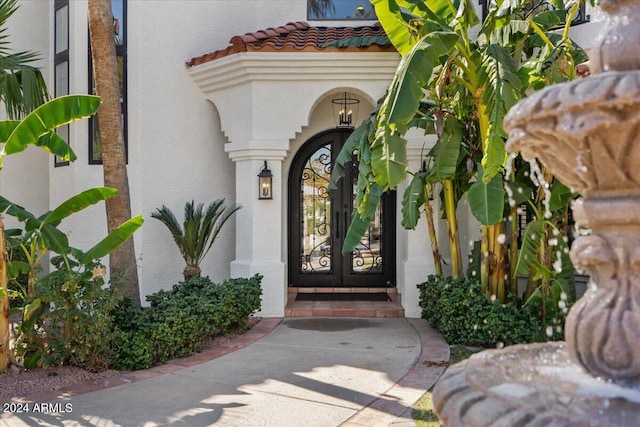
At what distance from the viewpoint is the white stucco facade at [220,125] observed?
30.7 ft

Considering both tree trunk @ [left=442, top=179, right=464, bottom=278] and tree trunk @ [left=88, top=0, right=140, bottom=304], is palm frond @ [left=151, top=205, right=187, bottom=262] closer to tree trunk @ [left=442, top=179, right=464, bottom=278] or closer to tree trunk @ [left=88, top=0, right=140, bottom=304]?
tree trunk @ [left=88, top=0, right=140, bottom=304]

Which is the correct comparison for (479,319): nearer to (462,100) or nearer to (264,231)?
(462,100)

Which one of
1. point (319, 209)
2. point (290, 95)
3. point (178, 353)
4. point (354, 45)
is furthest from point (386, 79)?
point (178, 353)

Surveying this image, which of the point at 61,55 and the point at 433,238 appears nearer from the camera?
the point at 433,238

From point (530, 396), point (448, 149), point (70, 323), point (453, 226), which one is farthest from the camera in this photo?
point (453, 226)

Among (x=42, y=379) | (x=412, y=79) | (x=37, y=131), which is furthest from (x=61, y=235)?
(x=412, y=79)

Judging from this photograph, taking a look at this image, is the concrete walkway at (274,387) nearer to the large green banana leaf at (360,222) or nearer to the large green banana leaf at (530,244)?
the large green banana leaf at (360,222)

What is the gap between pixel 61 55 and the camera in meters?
10.9

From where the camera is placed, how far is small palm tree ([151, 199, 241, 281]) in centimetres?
958

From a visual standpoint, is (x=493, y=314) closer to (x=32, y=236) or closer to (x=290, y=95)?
(x=290, y=95)

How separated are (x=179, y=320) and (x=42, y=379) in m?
1.56

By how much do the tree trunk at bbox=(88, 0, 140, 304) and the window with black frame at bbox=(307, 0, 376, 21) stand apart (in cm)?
483

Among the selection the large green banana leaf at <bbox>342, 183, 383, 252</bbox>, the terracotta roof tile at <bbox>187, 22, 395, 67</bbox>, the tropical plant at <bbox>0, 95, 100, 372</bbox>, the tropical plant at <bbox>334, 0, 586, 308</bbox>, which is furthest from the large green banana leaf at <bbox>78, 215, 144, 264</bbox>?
the terracotta roof tile at <bbox>187, 22, 395, 67</bbox>

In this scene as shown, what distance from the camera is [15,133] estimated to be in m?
5.40
